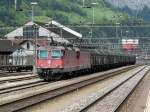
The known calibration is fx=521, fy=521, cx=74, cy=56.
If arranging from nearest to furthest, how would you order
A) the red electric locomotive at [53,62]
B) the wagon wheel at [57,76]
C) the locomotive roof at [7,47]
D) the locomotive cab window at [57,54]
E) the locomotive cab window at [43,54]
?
the red electric locomotive at [53,62]
the locomotive cab window at [57,54]
the locomotive cab window at [43,54]
the wagon wheel at [57,76]
the locomotive roof at [7,47]

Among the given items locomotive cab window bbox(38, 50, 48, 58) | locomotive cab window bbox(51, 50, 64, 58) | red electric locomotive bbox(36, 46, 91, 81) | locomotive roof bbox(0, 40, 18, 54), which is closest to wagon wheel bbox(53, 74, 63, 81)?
red electric locomotive bbox(36, 46, 91, 81)

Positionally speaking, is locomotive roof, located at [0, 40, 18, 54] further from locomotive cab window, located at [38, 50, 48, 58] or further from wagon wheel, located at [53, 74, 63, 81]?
locomotive cab window, located at [38, 50, 48, 58]

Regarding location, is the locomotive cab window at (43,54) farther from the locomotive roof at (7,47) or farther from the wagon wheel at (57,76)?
the locomotive roof at (7,47)

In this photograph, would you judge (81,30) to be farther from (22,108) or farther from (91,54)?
(22,108)

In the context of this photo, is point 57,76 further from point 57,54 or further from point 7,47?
point 7,47

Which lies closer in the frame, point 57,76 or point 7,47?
point 57,76

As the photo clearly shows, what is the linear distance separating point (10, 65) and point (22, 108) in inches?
2142

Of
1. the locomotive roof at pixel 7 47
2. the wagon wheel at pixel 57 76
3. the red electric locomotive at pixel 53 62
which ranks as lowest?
the wagon wheel at pixel 57 76

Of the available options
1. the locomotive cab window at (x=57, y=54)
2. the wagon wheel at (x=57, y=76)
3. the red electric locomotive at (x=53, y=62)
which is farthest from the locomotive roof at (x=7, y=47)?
the locomotive cab window at (x=57, y=54)

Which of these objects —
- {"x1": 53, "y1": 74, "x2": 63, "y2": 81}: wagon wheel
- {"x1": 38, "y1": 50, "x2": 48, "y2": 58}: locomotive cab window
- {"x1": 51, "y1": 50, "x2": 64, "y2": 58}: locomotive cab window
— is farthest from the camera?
{"x1": 53, "y1": 74, "x2": 63, "y2": 81}: wagon wheel

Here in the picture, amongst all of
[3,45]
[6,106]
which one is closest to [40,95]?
[6,106]

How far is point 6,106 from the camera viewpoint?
21516 millimetres

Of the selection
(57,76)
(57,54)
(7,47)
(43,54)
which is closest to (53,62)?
(57,54)

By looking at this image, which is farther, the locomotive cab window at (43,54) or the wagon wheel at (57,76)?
the wagon wheel at (57,76)
